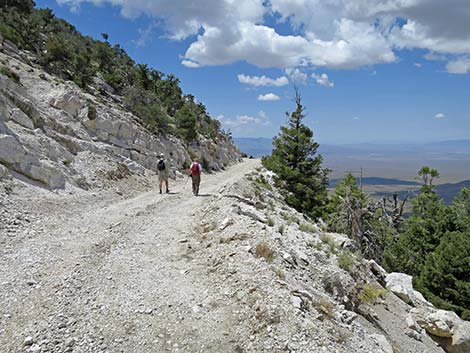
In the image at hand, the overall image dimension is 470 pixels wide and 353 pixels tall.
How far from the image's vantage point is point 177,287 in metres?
8.16

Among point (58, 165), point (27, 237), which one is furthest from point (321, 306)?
point (58, 165)

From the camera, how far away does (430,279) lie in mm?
23516

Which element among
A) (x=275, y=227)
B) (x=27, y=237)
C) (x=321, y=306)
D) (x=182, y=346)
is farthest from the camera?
(x=275, y=227)

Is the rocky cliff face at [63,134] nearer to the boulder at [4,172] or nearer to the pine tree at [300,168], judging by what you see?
the boulder at [4,172]

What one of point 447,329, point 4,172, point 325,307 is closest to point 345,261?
point 325,307

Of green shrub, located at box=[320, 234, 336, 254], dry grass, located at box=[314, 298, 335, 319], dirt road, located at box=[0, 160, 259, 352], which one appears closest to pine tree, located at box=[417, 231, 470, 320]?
green shrub, located at box=[320, 234, 336, 254]

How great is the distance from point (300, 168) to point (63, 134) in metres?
17.7

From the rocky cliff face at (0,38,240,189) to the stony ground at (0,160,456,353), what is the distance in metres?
2.33

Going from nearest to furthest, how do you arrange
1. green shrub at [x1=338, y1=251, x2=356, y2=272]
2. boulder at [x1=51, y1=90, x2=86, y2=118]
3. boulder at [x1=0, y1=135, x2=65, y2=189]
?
green shrub at [x1=338, y1=251, x2=356, y2=272], boulder at [x1=0, y1=135, x2=65, y2=189], boulder at [x1=51, y1=90, x2=86, y2=118]

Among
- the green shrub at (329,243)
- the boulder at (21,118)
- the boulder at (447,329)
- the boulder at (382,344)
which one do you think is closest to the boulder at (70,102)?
the boulder at (21,118)

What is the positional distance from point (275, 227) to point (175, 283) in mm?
5131

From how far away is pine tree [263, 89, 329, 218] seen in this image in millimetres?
27016

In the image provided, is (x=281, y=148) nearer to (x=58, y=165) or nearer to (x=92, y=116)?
(x=92, y=116)

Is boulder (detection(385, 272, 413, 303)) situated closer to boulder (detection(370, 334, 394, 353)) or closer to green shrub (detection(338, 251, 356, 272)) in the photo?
green shrub (detection(338, 251, 356, 272))
